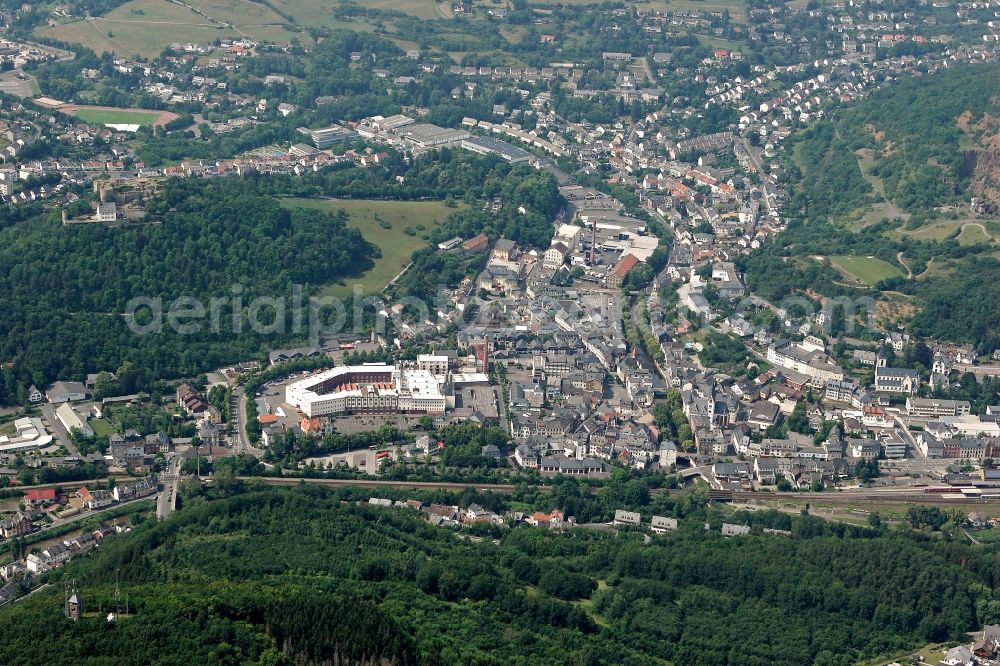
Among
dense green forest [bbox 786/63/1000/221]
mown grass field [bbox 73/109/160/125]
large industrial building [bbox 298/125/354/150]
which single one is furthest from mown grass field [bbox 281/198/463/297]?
dense green forest [bbox 786/63/1000/221]

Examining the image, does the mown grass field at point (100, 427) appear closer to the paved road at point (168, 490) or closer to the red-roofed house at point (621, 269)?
the paved road at point (168, 490)

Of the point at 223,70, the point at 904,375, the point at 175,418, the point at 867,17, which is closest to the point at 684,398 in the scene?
the point at 904,375

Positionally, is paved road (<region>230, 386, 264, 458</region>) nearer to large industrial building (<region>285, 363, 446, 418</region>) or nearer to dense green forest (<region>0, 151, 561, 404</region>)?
large industrial building (<region>285, 363, 446, 418</region>)

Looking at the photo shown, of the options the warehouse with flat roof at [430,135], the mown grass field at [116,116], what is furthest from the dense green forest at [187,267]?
the mown grass field at [116,116]

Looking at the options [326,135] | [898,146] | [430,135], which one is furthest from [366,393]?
[898,146]

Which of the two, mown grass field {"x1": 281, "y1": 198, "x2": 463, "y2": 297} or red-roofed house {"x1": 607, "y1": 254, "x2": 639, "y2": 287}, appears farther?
red-roofed house {"x1": 607, "y1": 254, "x2": 639, "y2": 287}
